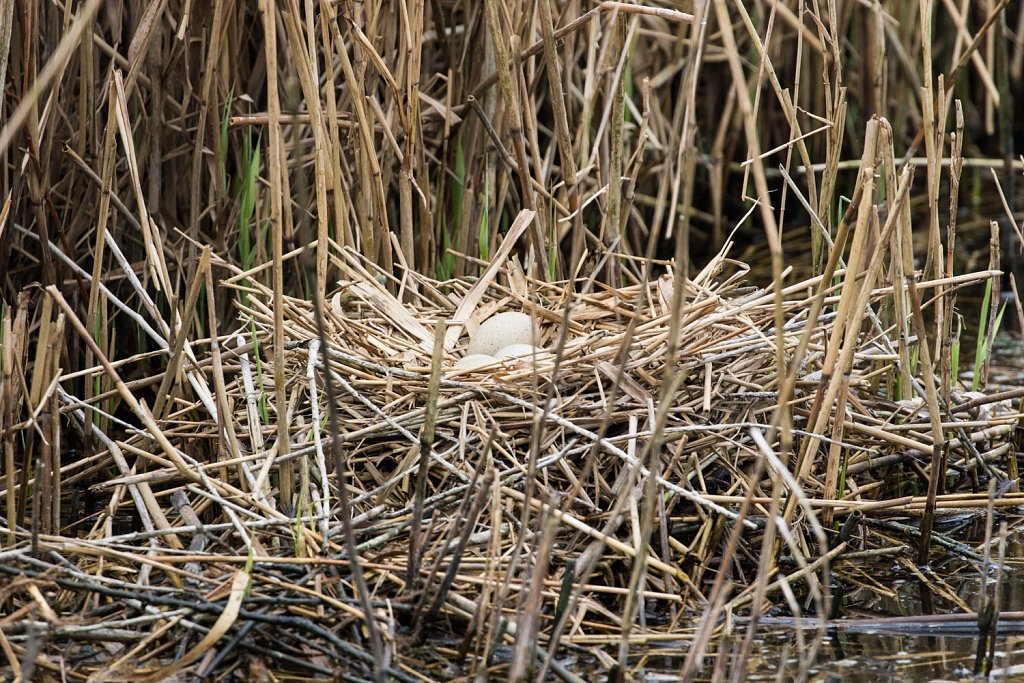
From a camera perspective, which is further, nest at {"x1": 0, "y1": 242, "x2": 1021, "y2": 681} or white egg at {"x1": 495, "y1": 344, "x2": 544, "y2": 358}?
white egg at {"x1": 495, "y1": 344, "x2": 544, "y2": 358}

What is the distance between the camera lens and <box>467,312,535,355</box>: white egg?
2.74 meters

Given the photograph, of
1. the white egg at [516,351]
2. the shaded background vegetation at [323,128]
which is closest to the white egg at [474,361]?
the white egg at [516,351]

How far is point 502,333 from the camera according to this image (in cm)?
274

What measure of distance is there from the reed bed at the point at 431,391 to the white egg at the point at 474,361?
0.15ft

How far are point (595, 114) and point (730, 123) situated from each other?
1.52m

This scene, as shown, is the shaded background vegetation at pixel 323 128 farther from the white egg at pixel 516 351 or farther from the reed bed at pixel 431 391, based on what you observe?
the white egg at pixel 516 351

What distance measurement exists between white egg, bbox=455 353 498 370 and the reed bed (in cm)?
5

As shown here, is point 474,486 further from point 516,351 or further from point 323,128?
point 323,128

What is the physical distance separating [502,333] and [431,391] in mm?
673

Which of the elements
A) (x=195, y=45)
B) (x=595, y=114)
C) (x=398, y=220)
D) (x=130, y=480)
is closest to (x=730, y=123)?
(x=595, y=114)

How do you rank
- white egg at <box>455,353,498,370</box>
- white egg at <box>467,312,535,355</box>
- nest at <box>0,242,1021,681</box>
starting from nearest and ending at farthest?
nest at <box>0,242,1021,681</box> → white egg at <box>455,353,498,370</box> → white egg at <box>467,312,535,355</box>

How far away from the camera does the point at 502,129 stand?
3.29m

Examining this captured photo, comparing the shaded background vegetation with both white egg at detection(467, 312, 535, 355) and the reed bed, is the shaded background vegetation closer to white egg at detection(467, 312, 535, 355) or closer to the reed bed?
the reed bed

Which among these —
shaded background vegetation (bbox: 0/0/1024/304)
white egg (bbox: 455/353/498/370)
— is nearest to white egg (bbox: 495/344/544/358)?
white egg (bbox: 455/353/498/370)
